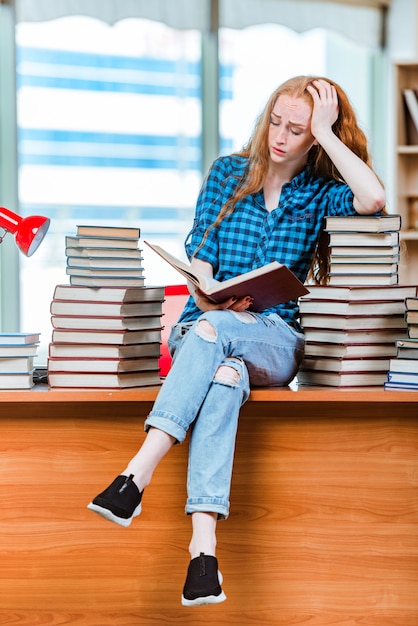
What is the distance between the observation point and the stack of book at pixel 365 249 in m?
1.84

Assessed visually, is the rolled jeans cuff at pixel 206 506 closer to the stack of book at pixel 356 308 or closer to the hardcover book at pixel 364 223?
the stack of book at pixel 356 308

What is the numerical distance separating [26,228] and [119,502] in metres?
0.59

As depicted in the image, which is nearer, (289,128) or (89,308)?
(89,308)

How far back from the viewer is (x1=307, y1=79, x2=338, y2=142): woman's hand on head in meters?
1.89

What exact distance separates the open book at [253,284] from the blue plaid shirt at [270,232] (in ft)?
0.95

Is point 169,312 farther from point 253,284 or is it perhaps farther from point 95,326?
point 253,284

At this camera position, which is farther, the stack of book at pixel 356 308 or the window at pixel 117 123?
the window at pixel 117 123

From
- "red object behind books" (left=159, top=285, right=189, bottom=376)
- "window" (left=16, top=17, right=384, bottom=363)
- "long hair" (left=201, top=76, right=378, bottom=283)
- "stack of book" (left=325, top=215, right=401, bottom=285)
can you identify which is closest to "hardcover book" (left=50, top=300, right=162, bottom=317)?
"long hair" (left=201, top=76, right=378, bottom=283)

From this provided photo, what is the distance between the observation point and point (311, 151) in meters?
2.05

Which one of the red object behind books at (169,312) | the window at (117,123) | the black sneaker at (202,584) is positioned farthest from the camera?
the window at (117,123)

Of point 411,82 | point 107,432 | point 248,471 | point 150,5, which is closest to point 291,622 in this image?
point 248,471

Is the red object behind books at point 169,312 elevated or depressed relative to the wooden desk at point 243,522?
elevated

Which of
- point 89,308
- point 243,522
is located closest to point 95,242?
point 89,308

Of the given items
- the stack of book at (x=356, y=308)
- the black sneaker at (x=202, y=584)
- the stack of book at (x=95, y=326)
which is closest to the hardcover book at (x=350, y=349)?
the stack of book at (x=356, y=308)
